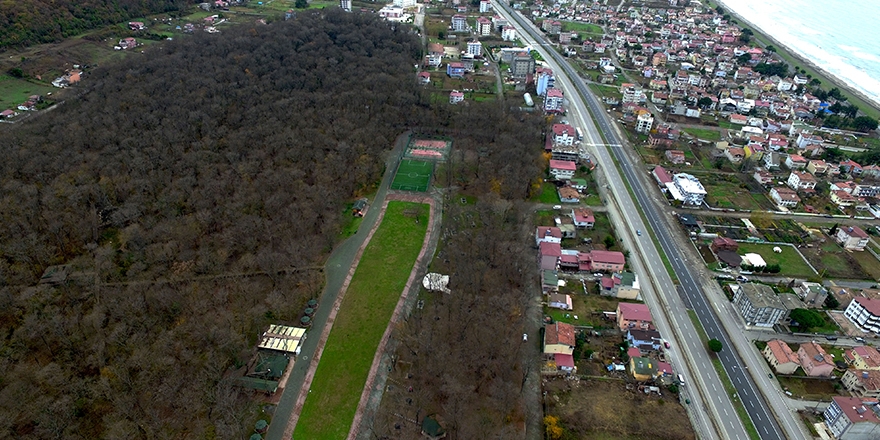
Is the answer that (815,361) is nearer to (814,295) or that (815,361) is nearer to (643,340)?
(814,295)

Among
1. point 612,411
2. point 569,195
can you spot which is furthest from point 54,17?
point 612,411


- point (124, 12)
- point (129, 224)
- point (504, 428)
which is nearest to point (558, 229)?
point (504, 428)

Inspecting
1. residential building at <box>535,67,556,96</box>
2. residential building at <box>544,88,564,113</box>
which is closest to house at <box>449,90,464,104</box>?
residential building at <box>544,88,564,113</box>

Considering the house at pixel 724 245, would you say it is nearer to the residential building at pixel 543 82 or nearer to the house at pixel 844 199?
the house at pixel 844 199

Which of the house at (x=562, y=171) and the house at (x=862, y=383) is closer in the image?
the house at (x=862, y=383)

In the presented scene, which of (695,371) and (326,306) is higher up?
(326,306)

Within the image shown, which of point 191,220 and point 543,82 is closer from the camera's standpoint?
point 191,220

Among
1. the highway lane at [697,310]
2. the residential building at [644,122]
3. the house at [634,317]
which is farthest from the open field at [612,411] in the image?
the residential building at [644,122]
